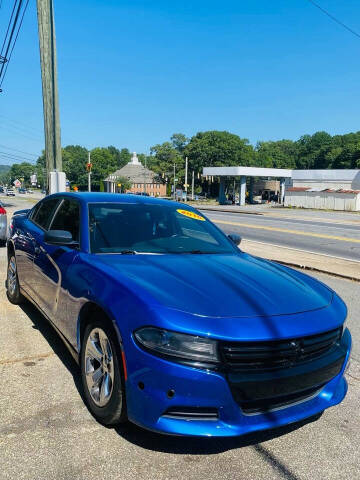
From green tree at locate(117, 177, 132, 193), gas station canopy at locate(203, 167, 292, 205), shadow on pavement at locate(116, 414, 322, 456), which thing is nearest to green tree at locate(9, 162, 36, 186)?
green tree at locate(117, 177, 132, 193)

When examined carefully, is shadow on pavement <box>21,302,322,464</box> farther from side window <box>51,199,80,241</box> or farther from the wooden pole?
the wooden pole

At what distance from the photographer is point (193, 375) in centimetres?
224

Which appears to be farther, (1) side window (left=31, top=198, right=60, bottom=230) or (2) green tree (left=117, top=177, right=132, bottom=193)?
(2) green tree (left=117, top=177, right=132, bottom=193)

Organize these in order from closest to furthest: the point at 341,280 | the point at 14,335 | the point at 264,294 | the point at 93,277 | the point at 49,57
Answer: the point at 264,294, the point at 93,277, the point at 14,335, the point at 341,280, the point at 49,57

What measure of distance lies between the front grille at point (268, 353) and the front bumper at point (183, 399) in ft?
0.37

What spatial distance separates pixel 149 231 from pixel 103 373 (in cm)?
149

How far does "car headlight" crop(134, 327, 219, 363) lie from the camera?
7.46ft

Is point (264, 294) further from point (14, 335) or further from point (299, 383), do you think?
point (14, 335)

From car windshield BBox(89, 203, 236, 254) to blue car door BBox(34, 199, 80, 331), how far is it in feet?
0.72

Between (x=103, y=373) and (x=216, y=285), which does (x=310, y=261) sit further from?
(x=103, y=373)

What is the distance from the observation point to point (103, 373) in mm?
2803

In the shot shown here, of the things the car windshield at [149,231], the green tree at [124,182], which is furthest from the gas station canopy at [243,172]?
the car windshield at [149,231]

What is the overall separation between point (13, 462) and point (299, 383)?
1.71 m

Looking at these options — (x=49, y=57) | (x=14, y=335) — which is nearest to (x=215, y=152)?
(x=49, y=57)
